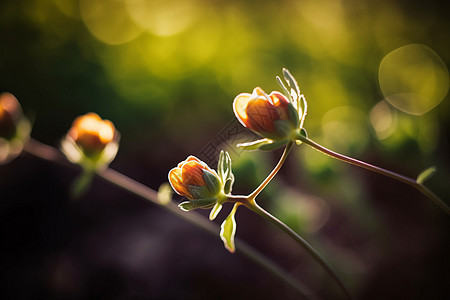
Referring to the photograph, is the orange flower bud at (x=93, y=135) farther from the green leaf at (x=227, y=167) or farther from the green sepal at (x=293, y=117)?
the green sepal at (x=293, y=117)

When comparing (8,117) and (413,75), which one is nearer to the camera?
(8,117)

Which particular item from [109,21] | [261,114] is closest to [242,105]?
[261,114]

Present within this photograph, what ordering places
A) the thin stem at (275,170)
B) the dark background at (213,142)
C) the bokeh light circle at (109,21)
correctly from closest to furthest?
the thin stem at (275,170)
the dark background at (213,142)
the bokeh light circle at (109,21)

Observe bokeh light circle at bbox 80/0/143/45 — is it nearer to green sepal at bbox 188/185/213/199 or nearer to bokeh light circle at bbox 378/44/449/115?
bokeh light circle at bbox 378/44/449/115

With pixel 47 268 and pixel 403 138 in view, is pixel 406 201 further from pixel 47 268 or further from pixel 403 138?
pixel 47 268

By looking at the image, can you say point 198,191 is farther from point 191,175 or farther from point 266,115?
point 266,115

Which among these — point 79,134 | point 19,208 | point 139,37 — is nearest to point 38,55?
point 139,37

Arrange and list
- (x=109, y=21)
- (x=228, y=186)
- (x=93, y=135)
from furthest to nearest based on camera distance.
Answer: (x=109, y=21)
(x=93, y=135)
(x=228, y=186)

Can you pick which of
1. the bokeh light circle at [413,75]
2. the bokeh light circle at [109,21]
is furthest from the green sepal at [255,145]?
the bokeh light circle at [109,21]
